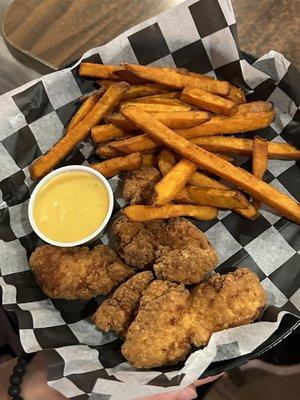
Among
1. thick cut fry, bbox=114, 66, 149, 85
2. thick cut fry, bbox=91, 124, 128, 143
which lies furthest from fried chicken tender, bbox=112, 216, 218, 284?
thick cut fry, bbox=114, 66, 149, 85

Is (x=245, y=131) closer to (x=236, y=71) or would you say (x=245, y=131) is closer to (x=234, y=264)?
(x=236, y=71)

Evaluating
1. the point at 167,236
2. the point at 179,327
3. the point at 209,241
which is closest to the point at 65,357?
the point at 179,327

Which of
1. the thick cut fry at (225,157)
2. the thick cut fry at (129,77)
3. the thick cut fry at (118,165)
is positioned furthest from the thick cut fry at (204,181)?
the thick cut fry at (129,77)

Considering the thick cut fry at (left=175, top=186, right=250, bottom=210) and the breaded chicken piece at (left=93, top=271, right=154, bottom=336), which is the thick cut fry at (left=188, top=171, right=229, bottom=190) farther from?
the breaded chicken piece at (left=93, top=271, right=154, bottom=336)

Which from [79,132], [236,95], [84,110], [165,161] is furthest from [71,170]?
[236,95]

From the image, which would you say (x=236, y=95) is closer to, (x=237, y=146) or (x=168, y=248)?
(x=237, y=146)

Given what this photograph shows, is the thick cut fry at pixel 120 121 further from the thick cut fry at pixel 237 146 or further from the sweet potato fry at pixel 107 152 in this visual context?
the thick cut fry at pixel 237 146
